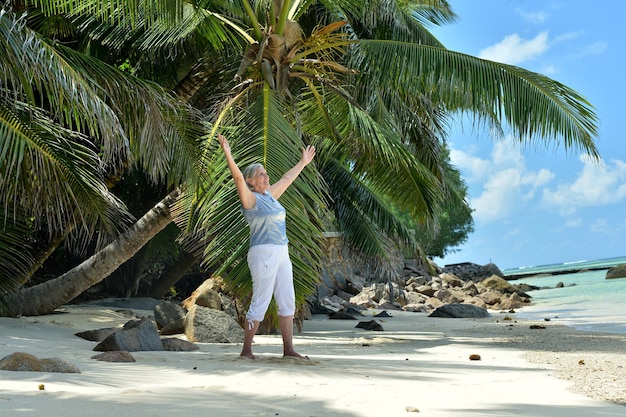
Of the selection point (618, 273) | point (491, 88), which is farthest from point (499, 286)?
point (491, 88)

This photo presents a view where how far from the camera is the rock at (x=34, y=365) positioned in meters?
4.86

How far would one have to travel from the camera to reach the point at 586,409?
4250 millimetres

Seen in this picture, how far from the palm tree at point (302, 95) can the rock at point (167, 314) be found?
846 millimetres

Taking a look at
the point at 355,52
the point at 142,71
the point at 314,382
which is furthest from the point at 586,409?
the point at 142,71

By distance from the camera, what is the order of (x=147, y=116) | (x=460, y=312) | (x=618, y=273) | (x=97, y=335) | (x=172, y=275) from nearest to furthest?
(x=147, y=116)
(x=97, y=335)
(x=460, y=312)
(x=172, y=275)
(x=618, y=273)

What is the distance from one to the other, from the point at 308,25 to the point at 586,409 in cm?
1129

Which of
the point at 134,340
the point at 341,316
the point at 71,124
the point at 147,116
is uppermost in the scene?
the point at 147,116

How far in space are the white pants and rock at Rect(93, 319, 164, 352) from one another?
1.18m

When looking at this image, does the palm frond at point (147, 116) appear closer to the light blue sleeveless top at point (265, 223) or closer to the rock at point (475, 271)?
the light blue sleeveless top at point (265, 223)

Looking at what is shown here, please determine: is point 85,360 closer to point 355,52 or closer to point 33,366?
point 33,366

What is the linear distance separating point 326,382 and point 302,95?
6365 millimetres

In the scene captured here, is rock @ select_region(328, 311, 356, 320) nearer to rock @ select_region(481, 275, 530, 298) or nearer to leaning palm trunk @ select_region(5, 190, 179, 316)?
leaning palm trunk @ select_region(5, 190, 179, 316)

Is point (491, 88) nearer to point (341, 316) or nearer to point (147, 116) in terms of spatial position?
point (147, 116)

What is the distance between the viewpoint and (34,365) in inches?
192
